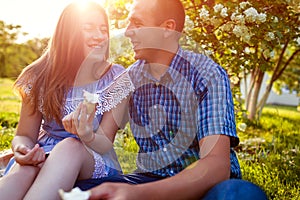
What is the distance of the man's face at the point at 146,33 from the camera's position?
2.32 m

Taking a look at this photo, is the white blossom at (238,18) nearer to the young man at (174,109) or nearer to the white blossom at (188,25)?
→ the white blossom at (188,25)

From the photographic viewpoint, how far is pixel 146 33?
7.61ft

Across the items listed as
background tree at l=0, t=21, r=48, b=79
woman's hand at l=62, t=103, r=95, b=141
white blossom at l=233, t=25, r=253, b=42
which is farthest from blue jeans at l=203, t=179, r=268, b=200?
background tree at l=0, t=21, r=48, b=79

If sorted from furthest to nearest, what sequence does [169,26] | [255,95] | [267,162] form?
[255,95] < [267,162] < [169,26]

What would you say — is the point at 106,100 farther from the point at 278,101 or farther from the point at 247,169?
the point at 278,101

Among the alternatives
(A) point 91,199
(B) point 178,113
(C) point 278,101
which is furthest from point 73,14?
(C) point 278,101

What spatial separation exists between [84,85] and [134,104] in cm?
36

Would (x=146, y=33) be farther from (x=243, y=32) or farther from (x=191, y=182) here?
(x=243, y=32)

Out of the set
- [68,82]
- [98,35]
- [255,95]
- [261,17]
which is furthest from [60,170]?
[255,95]

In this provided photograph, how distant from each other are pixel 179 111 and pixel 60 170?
587 millimetres

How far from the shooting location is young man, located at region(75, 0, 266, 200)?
1903 millimetres

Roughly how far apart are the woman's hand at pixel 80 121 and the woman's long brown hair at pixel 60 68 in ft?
1.55

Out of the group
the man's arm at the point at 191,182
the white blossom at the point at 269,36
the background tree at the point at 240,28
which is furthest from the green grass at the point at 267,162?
the man's arm at the point at 191,182

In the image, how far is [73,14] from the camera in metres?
2.60
